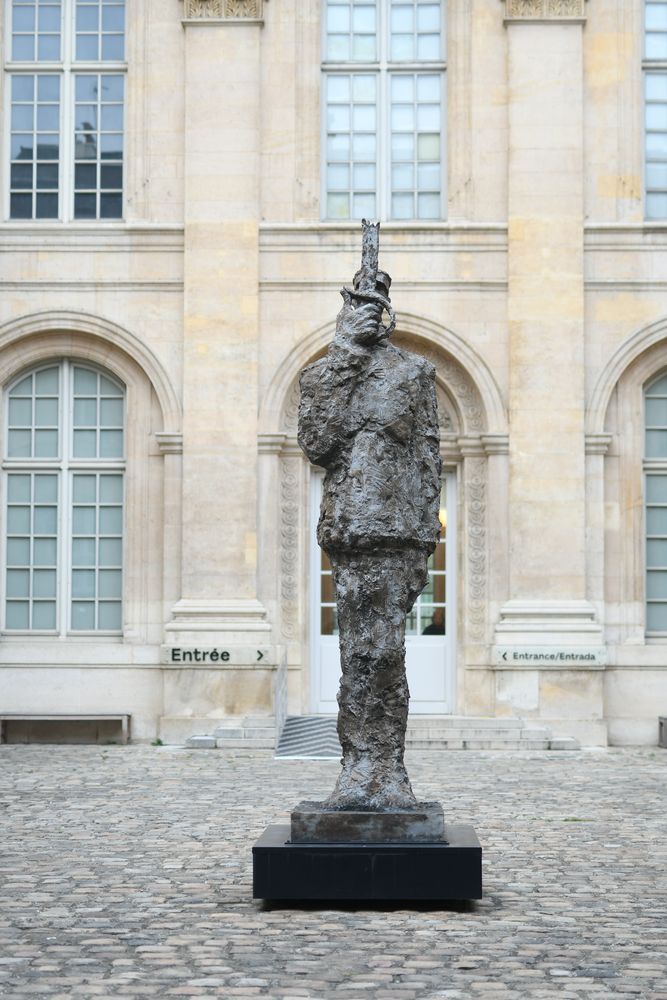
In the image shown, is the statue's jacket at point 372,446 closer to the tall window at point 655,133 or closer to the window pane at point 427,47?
the tall window at point 655,133

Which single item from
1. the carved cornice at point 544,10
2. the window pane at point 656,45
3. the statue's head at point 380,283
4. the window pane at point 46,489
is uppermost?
the carved cornice at point 544,10

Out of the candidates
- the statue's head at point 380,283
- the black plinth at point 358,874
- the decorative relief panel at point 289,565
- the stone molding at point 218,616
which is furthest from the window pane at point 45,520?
the black plinth at point 358,874

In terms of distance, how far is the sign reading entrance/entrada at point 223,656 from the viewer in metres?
19.3

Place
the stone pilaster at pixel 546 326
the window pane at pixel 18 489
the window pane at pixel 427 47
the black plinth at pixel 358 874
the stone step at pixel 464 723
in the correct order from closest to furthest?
the black plinth at pixel 358 874
the stone step at pixel 464 723
the stone pilaster at pixel 546 326
the window pane at pixel 18 489
the window pane at pixel 427 47

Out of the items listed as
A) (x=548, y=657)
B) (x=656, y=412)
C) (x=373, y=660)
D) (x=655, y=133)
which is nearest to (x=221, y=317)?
(x=656, y=412)

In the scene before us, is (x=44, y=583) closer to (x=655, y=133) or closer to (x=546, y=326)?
(x=546, y=326)

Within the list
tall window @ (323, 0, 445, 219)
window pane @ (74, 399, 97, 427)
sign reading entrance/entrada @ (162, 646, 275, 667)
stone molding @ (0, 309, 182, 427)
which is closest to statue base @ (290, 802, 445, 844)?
sign reading entrance/entrada @ (162, 646, 275, 667)

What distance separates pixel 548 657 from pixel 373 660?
10.5 m

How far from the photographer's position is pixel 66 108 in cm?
2056

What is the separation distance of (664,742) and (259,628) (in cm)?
513

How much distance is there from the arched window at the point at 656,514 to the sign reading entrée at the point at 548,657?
48.2 inches

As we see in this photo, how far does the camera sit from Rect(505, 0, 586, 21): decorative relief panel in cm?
1988

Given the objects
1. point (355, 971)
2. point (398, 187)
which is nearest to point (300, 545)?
point (398, 187)

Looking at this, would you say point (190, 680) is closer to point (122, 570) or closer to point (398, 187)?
point (122, 570)
